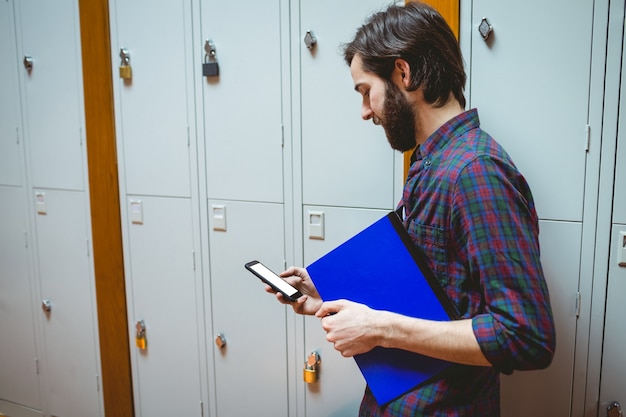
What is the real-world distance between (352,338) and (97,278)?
1.75 m

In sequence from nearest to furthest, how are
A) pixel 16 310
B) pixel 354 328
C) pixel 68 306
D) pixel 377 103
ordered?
pixel 354 328 < pixel 377 103 < pixel 68 306 < pixel 16 310

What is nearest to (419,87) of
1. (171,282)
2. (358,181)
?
(358,181)

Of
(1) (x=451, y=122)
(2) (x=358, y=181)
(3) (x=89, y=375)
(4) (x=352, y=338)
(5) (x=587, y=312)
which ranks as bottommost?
(3) (x=89, y=375)

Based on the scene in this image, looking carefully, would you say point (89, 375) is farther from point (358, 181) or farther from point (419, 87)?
point (419, 87)

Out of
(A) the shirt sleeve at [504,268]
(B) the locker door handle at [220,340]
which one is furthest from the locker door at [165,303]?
(A) the shirt sleeve at [504,268]

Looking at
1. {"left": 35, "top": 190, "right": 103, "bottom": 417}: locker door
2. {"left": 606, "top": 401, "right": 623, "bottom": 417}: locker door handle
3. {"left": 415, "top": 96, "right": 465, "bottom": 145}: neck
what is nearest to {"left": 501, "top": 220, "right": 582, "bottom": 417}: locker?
{"left": 606, "top": 401, "right": 623, "bottom": 417}: locker door handle

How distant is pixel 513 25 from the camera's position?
1.37 metres

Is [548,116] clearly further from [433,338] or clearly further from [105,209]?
[105,209]

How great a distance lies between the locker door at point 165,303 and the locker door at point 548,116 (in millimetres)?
1302

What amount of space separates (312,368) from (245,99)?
1.08 m

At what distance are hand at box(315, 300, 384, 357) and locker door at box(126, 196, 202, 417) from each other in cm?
123

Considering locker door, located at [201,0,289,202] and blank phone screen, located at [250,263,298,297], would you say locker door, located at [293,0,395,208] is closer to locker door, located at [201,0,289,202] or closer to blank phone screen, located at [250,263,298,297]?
locker door, located at [201,0,289,202]

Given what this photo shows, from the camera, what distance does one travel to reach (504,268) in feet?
2.53

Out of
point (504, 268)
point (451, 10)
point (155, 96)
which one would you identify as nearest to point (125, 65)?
→ point (155, 96)
